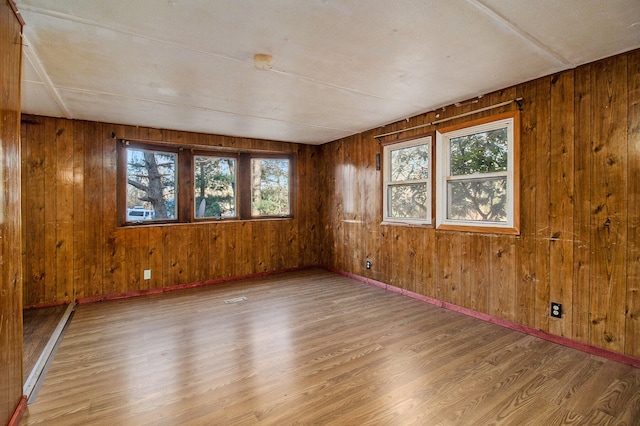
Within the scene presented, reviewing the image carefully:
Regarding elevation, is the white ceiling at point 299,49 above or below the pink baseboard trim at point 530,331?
above

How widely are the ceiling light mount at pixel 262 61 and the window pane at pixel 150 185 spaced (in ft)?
9.53

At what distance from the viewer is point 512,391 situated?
2.12m

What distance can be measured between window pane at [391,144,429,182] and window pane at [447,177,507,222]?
48 centimetres

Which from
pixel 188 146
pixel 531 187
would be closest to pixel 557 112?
pixel 531 187

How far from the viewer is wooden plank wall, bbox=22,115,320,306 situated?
388cm

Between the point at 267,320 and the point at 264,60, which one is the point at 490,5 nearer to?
the point at 264,60

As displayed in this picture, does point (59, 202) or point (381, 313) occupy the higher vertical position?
point (59, 202)

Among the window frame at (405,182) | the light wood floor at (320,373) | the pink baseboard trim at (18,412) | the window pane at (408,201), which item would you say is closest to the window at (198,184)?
the light wood floor at (320,373)

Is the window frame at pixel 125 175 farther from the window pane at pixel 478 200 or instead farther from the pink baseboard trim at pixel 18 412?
the window pane at pixel 478 200

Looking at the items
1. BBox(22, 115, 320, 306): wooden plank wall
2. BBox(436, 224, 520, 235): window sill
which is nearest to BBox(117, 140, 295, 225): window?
BBox(22, 115, 320, 306): wooden plank wall

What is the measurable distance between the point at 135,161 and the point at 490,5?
4.53m

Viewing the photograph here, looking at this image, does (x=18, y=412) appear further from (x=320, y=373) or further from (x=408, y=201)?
(x=408, y=201)

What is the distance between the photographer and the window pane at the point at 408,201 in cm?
418

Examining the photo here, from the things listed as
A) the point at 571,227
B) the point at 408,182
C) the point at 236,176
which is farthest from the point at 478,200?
the point at 236,176
